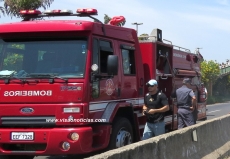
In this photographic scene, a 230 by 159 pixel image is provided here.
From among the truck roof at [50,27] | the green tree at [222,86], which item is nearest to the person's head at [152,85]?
the truck roof at [50,27]

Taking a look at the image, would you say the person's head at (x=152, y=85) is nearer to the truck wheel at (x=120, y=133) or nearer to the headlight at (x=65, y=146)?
the truck wheel at (x=120, y=133)

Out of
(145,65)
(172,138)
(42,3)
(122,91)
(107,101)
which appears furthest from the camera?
(42,3)

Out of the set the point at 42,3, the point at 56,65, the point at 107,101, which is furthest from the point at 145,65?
the point at 42,3

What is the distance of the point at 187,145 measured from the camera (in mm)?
7316

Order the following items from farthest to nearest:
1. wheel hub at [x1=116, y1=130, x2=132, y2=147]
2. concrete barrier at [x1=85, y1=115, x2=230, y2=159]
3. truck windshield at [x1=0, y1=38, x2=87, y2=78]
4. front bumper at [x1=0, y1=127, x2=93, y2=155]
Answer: wheel hub at [x1=116, y1=130, x2=132, y2=147]
truck windshield at [x1=0, y1=38, x2=87, y2=78]
front bumper at [x1=0, y1=127, x2=93, y2=155]
concrete barrier at [x1=85, y1=115, x2=230, y2=159]

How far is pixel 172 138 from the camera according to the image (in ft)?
22.0

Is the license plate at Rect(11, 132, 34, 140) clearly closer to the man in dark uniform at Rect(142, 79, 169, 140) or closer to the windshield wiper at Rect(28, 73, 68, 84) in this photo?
the windshield wiper at Rect(28, 73, 68, 84)

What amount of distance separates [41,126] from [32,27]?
5.65ft

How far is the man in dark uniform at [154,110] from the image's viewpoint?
8.77 m

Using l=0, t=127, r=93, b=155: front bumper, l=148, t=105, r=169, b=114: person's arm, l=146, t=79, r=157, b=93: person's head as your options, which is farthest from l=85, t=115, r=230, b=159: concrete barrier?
l=0, t=127, r=93, b=155: front bumper

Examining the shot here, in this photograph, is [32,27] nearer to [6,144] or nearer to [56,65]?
[56,65]

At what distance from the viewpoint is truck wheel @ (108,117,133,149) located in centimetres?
828

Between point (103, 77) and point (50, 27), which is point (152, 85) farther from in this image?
Answer: point (50, 27)

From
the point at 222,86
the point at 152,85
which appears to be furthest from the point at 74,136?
the point at 222,86
